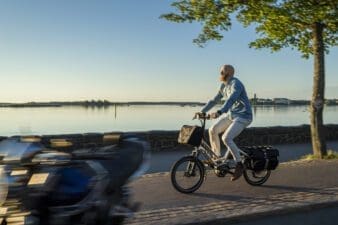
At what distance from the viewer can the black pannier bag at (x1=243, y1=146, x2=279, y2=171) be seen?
10320 millimetres

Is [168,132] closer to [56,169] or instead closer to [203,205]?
[203,205]

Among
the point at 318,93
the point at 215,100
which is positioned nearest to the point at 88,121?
the point at 318,93

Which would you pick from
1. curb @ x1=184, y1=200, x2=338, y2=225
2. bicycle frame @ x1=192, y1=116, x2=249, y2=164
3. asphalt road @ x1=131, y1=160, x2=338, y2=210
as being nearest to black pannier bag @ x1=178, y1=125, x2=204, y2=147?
bicycle frame @ x1=192, y1=116, x2=249, y2=164

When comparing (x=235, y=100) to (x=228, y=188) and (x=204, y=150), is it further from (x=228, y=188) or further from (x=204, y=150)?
(x=228, y=188)

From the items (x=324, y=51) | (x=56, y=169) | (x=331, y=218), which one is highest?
(x=324, y=51)

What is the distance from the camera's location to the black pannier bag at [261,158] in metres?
10.3

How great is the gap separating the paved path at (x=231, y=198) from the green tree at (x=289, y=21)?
333 cm

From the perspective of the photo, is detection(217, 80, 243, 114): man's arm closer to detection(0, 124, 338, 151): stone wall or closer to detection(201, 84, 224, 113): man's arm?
detection(201, 84, 224, 113): man's arm

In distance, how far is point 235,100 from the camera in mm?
9828

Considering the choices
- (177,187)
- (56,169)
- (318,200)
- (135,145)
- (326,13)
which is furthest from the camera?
(326,13)

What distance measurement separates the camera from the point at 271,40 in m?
15.5

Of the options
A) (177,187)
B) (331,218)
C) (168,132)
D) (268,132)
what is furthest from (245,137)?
(331,218)

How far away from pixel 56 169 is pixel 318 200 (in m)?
4.53

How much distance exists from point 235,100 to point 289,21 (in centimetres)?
527
